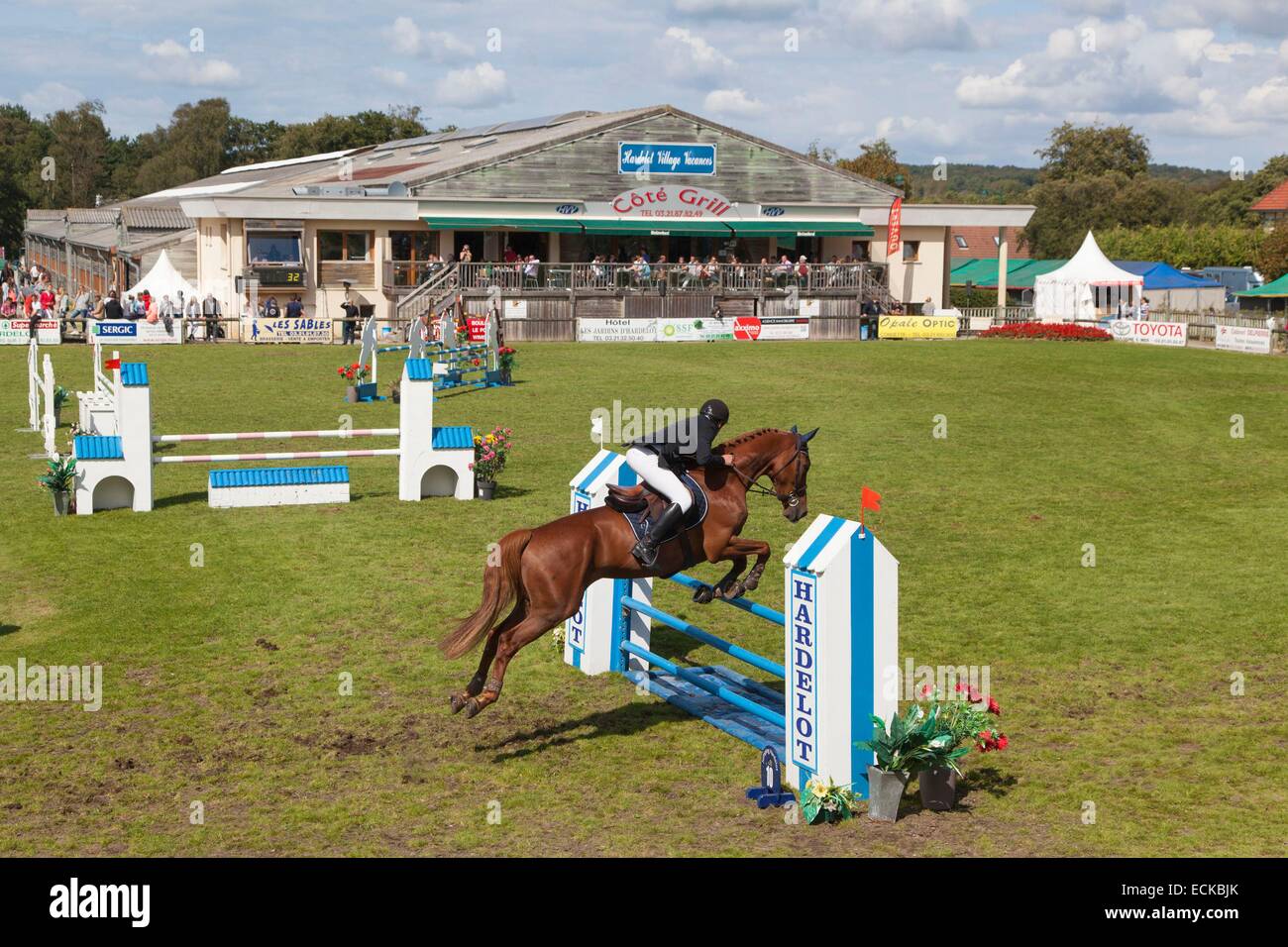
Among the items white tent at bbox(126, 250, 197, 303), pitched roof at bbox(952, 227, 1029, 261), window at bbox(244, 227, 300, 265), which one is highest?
pitched roof at bbox(952, 227, 1029, 261)

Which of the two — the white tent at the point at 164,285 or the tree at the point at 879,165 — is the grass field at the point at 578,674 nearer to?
the white tent at the point at 164,285

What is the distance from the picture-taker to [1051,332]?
1859 inches

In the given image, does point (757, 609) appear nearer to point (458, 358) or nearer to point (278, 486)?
point (278, 486)

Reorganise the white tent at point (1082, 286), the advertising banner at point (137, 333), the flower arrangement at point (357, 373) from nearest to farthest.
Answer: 1. the flower arrangement at point (357, 373)
2. the advertising banner at point (137, 333)
3. the white tent at point (1082, 286)

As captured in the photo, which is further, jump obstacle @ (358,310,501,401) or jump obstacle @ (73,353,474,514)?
jump obstacle @ (358,310,501,401)

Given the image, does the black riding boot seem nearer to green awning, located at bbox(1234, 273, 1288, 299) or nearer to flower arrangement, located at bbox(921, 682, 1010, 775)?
flower arrangement, located at bbox(921, 682, 1010, 775)

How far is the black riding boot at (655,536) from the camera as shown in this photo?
9961 mm

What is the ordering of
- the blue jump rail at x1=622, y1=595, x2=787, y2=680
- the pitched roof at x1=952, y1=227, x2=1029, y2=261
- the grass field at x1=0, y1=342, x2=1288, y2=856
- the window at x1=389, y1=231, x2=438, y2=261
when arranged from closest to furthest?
the grass field at x1=0, y1=342, x2=1288, y2=856
the blue jump rail at x1=622, y1=595, x2=787, y2=680
the window at x1=389, y1=231, x2=438, y2=261
the pitched roof at x1=952, y1=227, x2=1029, y2=261

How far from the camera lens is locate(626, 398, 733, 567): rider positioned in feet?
32.8

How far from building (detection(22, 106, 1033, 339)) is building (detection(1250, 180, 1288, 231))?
1948 inches

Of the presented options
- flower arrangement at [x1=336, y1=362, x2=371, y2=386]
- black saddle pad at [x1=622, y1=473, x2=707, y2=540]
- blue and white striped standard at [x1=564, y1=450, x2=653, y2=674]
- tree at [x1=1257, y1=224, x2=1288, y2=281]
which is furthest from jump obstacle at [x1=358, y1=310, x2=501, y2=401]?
tree at [x1=1257, y1=224, x2=1288, y2=281]

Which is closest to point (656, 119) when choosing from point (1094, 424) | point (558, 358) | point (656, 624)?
point (558, 358)

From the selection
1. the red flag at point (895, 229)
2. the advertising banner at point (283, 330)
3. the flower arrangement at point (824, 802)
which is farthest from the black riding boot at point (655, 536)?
the red flag at point (895, 229)

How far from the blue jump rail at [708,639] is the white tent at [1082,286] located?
48.3 m
